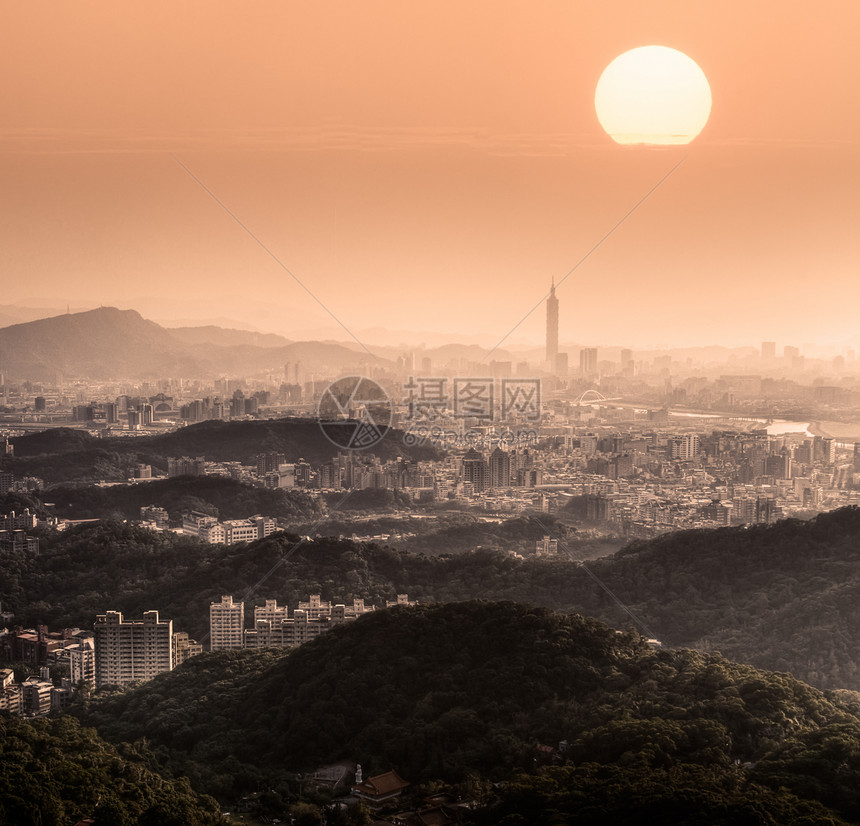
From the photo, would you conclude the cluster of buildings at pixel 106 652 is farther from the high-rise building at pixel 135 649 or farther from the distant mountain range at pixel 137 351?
the distant mountain range at pixel 137 351

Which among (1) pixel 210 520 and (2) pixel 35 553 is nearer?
(2) pixel 35 553

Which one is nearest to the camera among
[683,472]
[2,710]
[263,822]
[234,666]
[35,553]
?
[263,822]

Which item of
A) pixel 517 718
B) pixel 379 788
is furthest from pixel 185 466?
pixel 379 788

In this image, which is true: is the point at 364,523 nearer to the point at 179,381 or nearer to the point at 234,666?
the point at 234,666

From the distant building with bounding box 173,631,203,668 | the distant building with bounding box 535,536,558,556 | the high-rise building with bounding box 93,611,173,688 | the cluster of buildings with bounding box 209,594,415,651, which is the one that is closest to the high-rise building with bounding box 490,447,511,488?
the distant building with bounding box 535,536,558,556

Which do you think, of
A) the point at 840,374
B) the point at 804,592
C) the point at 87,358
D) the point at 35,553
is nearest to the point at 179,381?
the point at 87,358

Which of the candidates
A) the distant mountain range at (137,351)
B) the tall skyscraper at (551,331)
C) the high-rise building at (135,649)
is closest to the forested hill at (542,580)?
the high-rise building at (135,649)
